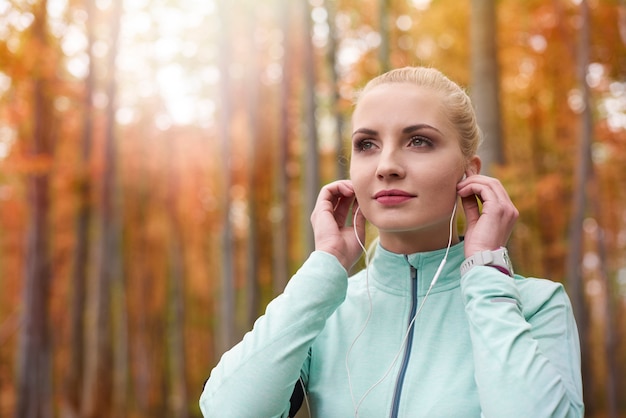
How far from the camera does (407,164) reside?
5.97 feet

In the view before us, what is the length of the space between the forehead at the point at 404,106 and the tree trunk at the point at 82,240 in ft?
34.6

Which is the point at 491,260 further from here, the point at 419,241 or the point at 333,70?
the point at 333,70

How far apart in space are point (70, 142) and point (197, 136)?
3.72 meters

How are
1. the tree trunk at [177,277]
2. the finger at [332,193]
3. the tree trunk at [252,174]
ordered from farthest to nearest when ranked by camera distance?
the tree trunk at [177,277], the tree trunk at [252,174], the finger at [332,193]

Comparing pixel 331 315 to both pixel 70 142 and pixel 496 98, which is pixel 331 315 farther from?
pixel 70 142

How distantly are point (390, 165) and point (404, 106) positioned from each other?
0.20 metres

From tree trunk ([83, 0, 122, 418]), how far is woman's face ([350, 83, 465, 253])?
986 cm

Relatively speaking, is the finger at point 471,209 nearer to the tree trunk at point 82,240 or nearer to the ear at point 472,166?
the ear at point 472,166

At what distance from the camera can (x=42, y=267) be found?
1069 cm

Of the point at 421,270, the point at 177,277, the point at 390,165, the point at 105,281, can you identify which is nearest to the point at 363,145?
the point at 390,165

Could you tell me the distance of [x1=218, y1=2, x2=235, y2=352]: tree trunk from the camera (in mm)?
12391

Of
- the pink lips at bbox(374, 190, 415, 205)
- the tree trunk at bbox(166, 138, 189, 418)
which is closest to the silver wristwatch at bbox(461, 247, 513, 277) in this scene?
the pink lips at bbox(374, 190, 415, 205)

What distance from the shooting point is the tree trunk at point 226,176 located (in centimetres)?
1239

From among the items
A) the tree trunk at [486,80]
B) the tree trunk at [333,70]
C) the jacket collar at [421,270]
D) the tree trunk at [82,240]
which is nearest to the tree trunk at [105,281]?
the tree trunk at [82,240]
